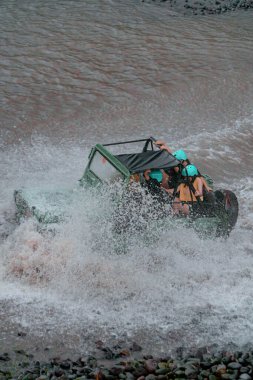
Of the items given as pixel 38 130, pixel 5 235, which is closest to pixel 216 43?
pixel 38 130

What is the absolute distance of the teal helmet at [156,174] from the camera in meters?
10.8

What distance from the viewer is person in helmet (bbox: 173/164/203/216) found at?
10.8 meters

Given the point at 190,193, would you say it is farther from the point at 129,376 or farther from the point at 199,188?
the point at 129,376

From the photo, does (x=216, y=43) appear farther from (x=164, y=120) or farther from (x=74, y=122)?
(x=74, y=122)

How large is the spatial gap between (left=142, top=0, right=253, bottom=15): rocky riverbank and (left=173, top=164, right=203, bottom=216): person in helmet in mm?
13478

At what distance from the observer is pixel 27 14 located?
71.9ft

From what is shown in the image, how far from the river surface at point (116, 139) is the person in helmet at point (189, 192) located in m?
0.44

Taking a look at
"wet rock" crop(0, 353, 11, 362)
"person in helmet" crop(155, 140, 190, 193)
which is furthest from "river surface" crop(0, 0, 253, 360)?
"person in helmet" crop(155, 140, 190, 193)

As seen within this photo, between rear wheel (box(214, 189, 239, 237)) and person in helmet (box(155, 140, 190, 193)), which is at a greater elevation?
person in helmet (box(155, 140, 190, 193))

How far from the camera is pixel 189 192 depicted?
10906 millimetres

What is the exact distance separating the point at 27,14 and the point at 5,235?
1279 cm

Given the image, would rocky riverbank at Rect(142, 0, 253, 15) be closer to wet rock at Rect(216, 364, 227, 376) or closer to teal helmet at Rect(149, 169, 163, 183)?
teal helmet at Rect(149, 169, 163, 183)

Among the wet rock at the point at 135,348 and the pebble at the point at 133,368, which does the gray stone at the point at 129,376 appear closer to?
the pebble at the point at 133,368

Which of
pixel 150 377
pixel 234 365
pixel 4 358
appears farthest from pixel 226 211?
pixel 4 358
